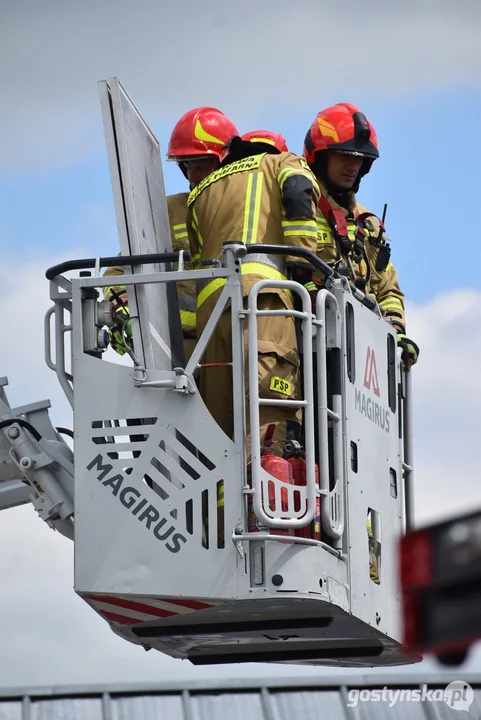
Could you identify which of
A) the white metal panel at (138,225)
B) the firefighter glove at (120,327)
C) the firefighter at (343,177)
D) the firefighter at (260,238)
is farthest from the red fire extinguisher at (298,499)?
the firefighter at (343,177)

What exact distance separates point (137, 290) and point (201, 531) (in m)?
1.42

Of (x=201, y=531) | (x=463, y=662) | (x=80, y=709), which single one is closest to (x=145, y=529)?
(x=201, y=531)

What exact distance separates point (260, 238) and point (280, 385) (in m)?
1.03

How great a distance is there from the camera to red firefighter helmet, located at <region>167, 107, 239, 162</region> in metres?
9.13

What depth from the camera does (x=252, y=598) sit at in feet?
19.8

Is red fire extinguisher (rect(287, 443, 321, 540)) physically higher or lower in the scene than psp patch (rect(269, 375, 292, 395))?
lower

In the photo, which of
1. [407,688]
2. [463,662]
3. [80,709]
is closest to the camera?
[463,662]

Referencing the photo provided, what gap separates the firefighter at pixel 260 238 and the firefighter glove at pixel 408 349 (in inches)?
51.4

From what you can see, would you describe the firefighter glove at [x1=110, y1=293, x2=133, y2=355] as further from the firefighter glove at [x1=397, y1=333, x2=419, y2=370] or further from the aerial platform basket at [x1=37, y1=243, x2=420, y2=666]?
the firefighter glove at [x1=397, y1=333, x2=419, y2=370]

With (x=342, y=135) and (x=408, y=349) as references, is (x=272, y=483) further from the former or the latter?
(x=342, y=135)

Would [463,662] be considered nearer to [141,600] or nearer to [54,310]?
[141,600]

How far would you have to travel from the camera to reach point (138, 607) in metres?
6.50

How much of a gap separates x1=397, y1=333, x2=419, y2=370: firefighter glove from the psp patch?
5.52 feet

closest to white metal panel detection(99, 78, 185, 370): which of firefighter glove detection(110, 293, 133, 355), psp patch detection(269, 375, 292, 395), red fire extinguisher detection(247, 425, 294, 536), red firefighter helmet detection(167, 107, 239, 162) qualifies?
firefighter glove detection(110, 293, 133, 355)
